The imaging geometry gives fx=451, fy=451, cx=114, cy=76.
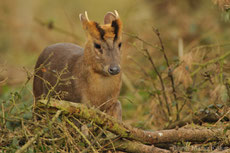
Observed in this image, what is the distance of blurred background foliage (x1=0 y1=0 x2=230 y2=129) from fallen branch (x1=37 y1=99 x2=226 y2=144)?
45 centimetres

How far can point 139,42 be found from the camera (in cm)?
791

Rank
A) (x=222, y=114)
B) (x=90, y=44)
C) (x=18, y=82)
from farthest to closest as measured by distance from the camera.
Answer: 1. (x=18, y=82)
2. (x=90, y=44)
3. (x=222, y=114)

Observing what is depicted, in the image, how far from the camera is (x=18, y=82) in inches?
394

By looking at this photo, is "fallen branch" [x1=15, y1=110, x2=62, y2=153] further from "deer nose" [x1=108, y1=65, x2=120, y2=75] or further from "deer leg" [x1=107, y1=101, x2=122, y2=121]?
"deer leg" [x1=107, y1=101, x2=122, y2=121]

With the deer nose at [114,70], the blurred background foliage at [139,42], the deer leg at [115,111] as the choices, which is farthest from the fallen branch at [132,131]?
the deer leg at [115,111]

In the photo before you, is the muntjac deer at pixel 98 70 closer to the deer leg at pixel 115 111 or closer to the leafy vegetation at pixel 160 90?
the deer leg at pixel 115 111

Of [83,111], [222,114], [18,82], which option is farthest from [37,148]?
[18,82]

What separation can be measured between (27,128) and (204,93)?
3.62 meters

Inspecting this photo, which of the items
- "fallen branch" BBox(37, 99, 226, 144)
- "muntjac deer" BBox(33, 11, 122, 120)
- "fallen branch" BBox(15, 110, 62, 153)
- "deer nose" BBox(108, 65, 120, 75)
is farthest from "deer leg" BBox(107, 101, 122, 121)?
"fallen branch" BBox(15, 110, 62, 153)

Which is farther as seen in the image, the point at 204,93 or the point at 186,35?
the point at 186,35

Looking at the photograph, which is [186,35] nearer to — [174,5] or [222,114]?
[174,5]

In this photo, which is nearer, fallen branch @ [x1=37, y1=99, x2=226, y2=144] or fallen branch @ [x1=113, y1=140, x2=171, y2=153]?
fallen branch @ [x1=37, y1=99, x2=226, y2=144]

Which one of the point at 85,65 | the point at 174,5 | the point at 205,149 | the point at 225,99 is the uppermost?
the point at 174,5

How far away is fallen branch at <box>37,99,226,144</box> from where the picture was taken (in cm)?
432
